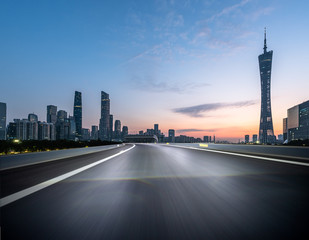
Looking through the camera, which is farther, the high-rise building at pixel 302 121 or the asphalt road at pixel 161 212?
the high-rise building at pixel 302 121

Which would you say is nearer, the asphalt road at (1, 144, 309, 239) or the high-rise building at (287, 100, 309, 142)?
the asphalt road at (1, 144, 309, 239)

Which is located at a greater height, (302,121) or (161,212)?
(302,121)

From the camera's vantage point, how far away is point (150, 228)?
2.62 metres

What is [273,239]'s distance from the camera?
231 cm

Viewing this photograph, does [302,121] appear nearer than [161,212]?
No

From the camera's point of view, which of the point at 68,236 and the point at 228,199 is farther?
the point at 228,199

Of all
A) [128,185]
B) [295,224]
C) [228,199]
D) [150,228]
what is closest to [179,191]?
[228,199]

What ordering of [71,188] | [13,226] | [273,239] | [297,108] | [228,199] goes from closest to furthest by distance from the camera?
1. [273,239]
2. [13,226]
3. [228,199]
4. [71,188]
5. [297,108]

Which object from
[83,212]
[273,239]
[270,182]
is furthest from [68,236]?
[270,182]

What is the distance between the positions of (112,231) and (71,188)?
9.00 feet

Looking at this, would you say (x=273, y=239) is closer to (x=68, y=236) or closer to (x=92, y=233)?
(x=92, y=233)

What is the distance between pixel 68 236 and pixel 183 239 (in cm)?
142

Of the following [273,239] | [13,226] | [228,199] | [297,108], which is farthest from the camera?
[297,108]

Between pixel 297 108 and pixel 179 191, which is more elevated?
pixel 297 108
